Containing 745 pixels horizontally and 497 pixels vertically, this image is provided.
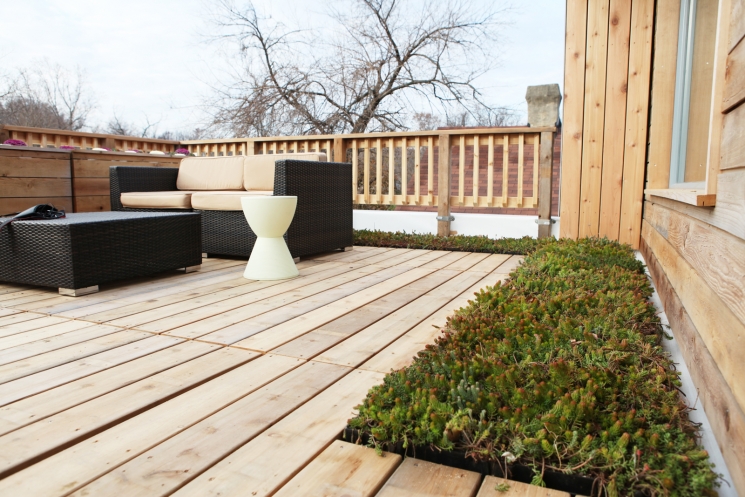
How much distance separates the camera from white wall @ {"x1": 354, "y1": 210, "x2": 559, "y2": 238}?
4750 millimetres

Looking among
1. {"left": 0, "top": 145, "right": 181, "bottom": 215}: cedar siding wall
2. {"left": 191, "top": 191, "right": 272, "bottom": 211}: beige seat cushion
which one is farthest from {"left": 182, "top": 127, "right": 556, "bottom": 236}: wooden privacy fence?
{"left": 0, "top": 145, "right": 181, "bottom": 215}: cedar siding wall

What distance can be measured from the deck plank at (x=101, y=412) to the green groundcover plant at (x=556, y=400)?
0.56 meters

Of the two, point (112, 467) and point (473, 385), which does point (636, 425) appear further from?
point (112, 467)

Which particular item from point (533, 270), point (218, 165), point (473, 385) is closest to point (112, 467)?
point (473, 385)

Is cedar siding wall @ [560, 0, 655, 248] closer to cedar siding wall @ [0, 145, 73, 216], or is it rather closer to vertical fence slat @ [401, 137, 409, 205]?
vertical fence slat @ [401, 137, 409, 205]

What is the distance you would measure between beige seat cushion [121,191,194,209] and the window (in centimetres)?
325

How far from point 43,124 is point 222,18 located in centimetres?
542

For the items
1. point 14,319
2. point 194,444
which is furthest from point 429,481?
point 14,319

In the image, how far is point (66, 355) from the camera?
1.75m

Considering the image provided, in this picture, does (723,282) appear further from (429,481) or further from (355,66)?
(355,66)

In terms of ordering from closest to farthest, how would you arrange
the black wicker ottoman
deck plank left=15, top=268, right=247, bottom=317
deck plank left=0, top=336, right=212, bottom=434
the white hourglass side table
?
deck plank left=0, top=336, right=212, bottom=434
deck plank left=15, top=268, right=247, bottom=317
the black wicker ottoman
the white hourglass side table

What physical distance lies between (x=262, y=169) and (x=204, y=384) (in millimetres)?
3004

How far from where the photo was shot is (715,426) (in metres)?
1.11

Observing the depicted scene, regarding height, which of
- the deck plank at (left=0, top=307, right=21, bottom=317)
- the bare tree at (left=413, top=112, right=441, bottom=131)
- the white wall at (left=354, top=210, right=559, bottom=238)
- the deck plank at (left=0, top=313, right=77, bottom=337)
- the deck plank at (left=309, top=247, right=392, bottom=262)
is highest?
the bare tree at (left=413, top=112, right=441, bottom=131)
